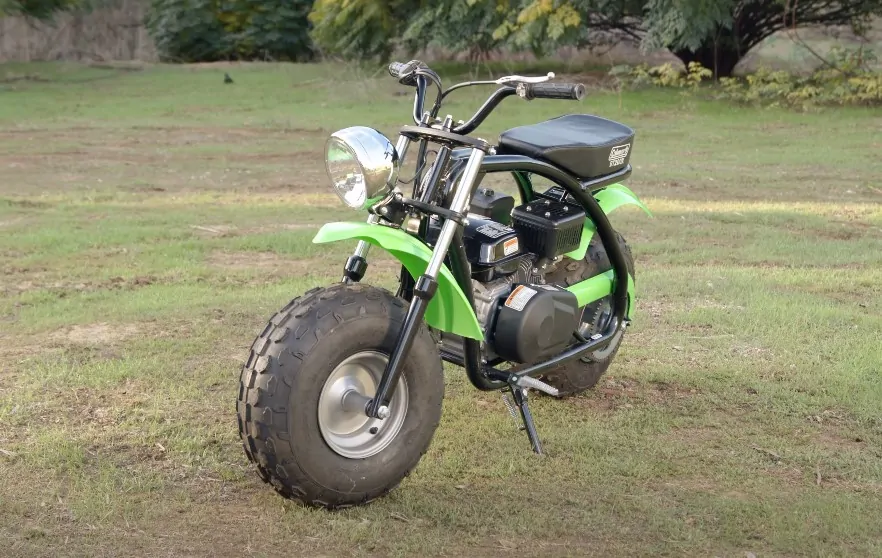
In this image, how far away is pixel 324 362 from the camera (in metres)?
3.39

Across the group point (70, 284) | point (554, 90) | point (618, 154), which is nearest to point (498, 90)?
point (554, 90)

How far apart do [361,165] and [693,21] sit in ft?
45.8

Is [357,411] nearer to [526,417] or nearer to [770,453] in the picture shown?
[526,417]

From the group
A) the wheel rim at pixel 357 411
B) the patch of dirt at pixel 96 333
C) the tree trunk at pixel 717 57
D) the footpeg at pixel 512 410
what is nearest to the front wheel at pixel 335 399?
the wheel rim at pixel 357 411

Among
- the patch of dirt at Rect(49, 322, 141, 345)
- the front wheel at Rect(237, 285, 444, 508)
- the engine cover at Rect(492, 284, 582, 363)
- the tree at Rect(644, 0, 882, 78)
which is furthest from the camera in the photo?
the tree at Rect(644, 0, 882, 78)

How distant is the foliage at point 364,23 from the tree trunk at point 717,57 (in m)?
5.04

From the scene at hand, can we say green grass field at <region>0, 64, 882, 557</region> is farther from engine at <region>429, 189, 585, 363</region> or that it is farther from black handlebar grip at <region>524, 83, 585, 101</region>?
black handlebar grip at <region>524, 83, 585, 101</region>

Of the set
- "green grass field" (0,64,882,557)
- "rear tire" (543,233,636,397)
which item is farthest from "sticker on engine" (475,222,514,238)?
"green grass field" (0,64,882,557)

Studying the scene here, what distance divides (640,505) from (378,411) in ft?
3.06

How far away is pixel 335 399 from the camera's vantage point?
351 centimetres

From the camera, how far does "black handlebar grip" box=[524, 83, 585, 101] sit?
11.5 ft

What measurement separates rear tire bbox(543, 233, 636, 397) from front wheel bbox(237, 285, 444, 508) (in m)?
0.95

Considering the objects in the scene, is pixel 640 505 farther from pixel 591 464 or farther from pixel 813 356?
pixel 813 356

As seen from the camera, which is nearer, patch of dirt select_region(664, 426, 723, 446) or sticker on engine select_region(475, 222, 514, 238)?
sticker on engine select_region(475, 222, 514, 238)
